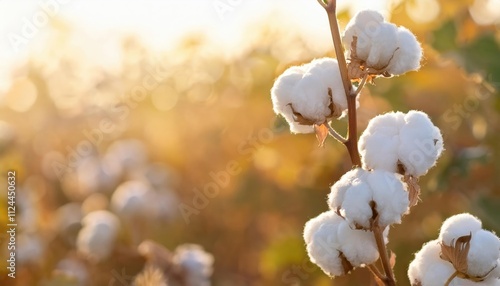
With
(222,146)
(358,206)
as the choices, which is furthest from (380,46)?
(222,146)

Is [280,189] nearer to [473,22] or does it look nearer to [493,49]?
[473,22]

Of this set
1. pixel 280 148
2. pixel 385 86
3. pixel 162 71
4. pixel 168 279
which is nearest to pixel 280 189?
pixel 280 148

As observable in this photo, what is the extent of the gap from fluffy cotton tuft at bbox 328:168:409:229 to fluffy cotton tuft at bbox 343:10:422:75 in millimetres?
149

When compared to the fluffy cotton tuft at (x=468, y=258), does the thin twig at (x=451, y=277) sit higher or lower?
lower

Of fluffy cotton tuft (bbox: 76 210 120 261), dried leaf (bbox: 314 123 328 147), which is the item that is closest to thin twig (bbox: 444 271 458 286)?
dried leaf (bbox: 314 123 328 147)

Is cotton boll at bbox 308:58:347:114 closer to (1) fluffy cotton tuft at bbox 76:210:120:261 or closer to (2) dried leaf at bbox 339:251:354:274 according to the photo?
(2) dried leaf at bbox 339:251:354:274

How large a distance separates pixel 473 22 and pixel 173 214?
1.61 meters

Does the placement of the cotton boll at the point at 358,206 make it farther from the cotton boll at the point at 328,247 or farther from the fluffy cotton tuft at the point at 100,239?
the fluffy cotton tuft at the point at 100,239

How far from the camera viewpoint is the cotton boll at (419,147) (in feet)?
3.05

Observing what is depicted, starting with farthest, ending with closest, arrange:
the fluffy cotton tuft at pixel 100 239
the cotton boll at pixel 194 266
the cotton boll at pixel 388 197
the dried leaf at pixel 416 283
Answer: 1. the fluffy cotton tuft at pixel 100 239
2. the cotton boll at pixel 194 266
3. the dried leaf at pixel 416 283
4. the cotton boll at pixel 388 197

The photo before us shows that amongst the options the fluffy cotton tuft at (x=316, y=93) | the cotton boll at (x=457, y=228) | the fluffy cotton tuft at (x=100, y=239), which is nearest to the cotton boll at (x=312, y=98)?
the fluffy cotton tuft at (x=316, y=93)

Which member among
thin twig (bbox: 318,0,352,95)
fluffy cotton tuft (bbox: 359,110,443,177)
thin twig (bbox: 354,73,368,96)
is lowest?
fluffy cotton tuft (bbox: 359,110,443,177)

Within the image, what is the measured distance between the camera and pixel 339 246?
940 millimetres

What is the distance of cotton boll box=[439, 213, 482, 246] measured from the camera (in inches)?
37.9
